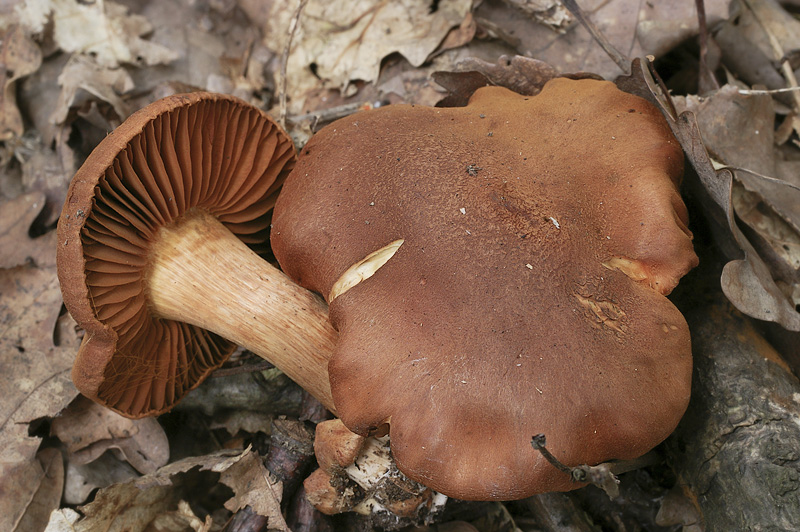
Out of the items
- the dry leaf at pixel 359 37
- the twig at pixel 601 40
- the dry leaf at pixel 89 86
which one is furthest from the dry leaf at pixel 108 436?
the twig at pixel 601 40

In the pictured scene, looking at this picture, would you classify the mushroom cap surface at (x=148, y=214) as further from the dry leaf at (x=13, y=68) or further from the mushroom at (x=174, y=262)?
the dry leaf at (x=13, y=68)

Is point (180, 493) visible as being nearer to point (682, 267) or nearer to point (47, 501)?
point (47, 501)

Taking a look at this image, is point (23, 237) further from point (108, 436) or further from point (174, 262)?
point (174, 262)

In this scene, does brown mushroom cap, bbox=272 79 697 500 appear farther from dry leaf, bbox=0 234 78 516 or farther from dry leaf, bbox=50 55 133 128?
dry leaf, bbox=50 55 133 128

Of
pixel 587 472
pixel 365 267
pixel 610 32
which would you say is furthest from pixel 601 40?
pixel 587 472

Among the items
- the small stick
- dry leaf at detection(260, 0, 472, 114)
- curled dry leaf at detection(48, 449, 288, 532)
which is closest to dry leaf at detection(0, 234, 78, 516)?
curled dry leaf at detection(48, 449, 288, 532)

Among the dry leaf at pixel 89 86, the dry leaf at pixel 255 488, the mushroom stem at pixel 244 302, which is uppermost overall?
the dry leaf at pixel 89 86

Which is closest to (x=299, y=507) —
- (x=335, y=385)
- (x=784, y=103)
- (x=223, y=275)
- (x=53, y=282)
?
(x=335, y=385)
